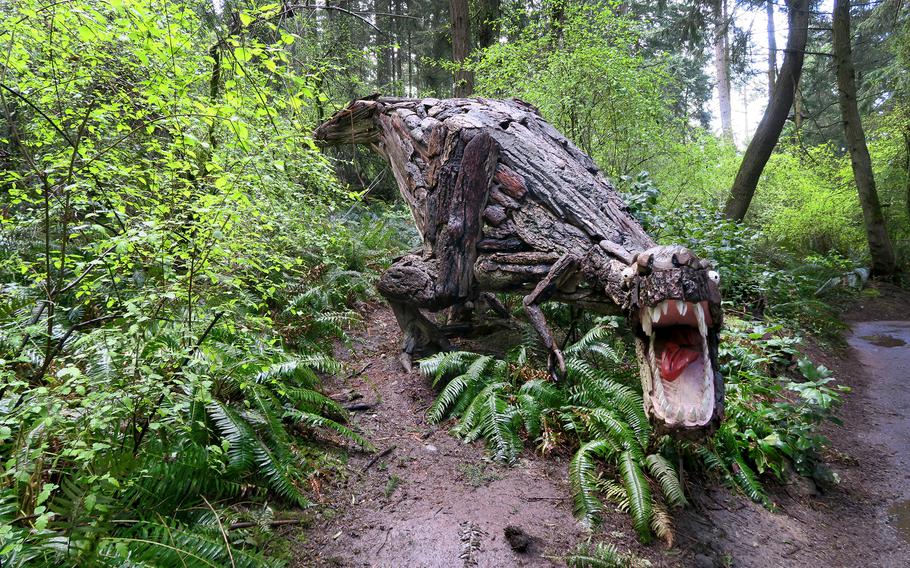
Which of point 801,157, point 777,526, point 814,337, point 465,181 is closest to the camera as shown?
point 777,526

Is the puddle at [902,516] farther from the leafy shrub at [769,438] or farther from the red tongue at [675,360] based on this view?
the red tongue at [675,360]

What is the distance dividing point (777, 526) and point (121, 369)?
425cm

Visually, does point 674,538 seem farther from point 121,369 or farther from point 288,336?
point 288,336

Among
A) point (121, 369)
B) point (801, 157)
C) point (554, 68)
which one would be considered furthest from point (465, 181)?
point (801, 157)

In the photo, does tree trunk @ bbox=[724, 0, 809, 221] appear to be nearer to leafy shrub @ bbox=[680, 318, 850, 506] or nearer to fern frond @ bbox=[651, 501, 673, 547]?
leafy shrub @ bbox=[680, 318, 850, 506]

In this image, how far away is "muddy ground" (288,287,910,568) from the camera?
107 inches

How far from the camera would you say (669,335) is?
2854mm

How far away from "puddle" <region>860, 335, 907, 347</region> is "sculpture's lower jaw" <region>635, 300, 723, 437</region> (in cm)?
616

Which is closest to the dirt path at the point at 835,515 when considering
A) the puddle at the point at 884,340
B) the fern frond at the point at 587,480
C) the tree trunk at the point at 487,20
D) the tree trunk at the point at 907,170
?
the fern frond at the point at 587,480

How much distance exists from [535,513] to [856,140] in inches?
444

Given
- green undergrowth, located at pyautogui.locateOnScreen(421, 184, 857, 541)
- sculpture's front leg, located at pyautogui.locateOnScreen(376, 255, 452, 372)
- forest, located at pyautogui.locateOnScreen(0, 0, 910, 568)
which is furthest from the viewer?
sculpture's front leg, located at pyautogui.locateOnScreen(376, 255, 452, 372)

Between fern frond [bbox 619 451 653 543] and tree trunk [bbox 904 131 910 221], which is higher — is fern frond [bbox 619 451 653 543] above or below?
below

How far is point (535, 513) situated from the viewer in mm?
3043

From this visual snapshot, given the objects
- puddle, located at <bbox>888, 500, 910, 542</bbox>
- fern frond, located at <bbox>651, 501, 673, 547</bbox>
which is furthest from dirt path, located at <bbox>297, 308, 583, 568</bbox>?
puddle, located at <bbox>888, 500, 910, 542</bbox>
